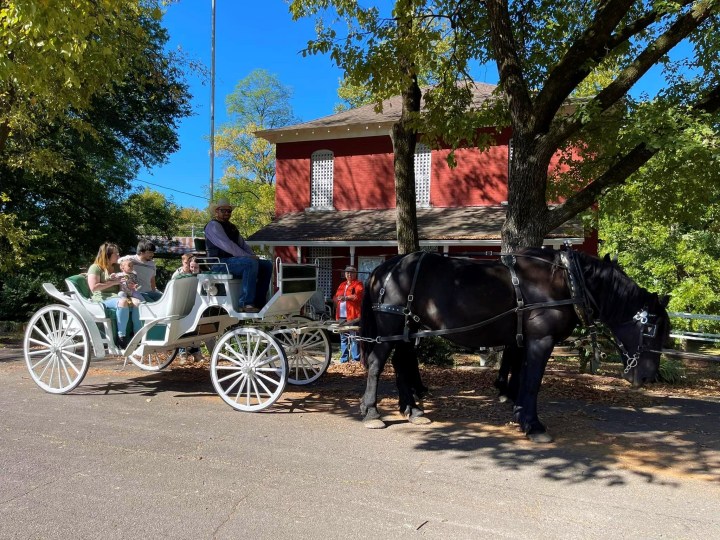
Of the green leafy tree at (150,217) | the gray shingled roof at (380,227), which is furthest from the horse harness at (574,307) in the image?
the green leafy tree at (150,217)

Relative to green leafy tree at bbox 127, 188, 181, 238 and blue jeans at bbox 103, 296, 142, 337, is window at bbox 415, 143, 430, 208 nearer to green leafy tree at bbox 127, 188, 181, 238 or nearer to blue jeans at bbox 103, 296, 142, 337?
green leafy tree at bbox 127, 188, 181, 238

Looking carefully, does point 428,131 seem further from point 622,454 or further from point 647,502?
point 647,502

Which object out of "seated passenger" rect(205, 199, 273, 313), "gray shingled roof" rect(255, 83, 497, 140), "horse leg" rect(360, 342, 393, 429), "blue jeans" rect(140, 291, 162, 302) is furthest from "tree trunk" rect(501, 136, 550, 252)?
"gray shingled roof" rect(255, 83, 497, 140)

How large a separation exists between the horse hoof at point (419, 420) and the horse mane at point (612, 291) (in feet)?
6.89

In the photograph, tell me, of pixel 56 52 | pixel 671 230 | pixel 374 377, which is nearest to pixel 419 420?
Answer: pixel 374 377

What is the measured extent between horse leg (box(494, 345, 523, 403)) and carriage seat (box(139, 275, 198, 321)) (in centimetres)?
406

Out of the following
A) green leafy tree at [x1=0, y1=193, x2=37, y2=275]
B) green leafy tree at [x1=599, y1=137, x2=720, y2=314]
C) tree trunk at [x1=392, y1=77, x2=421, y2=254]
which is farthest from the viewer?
green leafy tree at [x1=0, y1=193, x2=37, y2=275]

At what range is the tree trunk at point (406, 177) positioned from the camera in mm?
9617

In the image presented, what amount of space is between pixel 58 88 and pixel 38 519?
823 cm

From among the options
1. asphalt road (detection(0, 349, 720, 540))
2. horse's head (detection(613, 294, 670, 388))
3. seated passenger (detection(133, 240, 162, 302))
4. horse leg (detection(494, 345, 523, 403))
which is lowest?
asphalt road (detection(0, 349, 720, 540))

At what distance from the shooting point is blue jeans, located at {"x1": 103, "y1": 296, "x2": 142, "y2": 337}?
6.79 m

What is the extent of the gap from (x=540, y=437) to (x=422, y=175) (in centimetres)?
1376

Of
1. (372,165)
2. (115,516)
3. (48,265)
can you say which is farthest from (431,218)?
(115,516)

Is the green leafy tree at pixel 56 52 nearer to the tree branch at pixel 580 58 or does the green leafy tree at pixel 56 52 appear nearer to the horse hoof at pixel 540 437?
the tree branch at pixel 580 58
